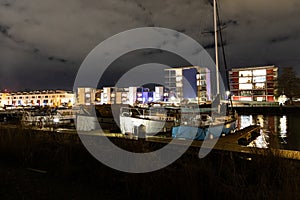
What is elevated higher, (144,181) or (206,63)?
(206,63)

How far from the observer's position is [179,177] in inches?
137

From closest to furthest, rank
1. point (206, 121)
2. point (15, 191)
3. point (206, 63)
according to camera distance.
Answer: point (15, 191), point (206, 121), point (206, 63)

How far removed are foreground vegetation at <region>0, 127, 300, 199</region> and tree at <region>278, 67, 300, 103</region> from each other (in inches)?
3054

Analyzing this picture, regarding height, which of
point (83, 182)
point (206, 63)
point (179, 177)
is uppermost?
point (206, 63)

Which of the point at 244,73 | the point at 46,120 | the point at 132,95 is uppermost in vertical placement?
the point at 244,73

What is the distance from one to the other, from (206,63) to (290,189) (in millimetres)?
25852

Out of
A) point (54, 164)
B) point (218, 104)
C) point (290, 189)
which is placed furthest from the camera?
point (218, 104)

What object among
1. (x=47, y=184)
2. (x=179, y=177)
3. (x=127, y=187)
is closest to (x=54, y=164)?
(x=47, y=184)

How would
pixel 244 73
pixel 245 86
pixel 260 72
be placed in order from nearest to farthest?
1. pixel 260 72
2. pixel 245 86
3. pixel 244 73

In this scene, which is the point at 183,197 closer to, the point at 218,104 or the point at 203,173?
the point at 203,173

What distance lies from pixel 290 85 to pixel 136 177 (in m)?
80.1

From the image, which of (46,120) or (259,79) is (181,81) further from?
(46,120)

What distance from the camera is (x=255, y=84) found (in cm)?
7900

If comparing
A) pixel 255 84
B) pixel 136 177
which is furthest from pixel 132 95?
pixel 136 177
